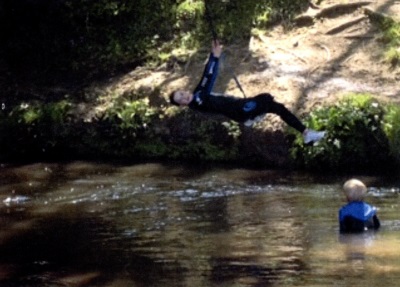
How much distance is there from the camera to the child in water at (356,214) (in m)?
9.25

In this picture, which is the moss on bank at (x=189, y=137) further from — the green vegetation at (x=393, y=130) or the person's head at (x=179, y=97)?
the person's head at (x=179, y=97)

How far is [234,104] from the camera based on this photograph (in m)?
10.4

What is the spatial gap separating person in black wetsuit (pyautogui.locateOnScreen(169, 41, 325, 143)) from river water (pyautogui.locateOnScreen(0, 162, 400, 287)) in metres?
1.11

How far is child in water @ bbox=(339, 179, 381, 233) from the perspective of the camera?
925 cm

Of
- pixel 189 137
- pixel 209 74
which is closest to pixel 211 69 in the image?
pixel 209 74

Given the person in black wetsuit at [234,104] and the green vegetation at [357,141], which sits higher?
the person in black wetsuit at [234,104]

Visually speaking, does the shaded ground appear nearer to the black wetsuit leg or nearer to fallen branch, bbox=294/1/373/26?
fallen branch, bbox=294/1/373/26

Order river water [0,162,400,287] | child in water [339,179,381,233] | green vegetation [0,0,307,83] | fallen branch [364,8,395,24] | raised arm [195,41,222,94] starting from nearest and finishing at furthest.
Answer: river water [0,162,400,287]
child in water [339,179,381,233]
raised arm [195,41,222,94]
fallen branch [364,8,395,24]
green vegetation [0,0,307,83]

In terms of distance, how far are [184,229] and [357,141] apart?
→ 11.9 feet

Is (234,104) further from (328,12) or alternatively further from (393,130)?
(328,12)

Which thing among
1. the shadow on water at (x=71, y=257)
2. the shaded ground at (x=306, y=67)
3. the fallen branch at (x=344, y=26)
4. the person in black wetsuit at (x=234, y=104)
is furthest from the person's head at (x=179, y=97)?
the fallen branch at (x=344, y=26)

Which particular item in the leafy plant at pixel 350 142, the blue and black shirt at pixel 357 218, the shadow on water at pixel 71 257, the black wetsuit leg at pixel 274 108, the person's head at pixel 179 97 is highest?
the person's head at pixel 179 97

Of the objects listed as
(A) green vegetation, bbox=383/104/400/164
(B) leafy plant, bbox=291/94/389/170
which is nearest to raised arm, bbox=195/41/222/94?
(B) leafy plant, bbox=291/94/389/170

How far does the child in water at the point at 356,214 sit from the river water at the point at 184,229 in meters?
0.12
